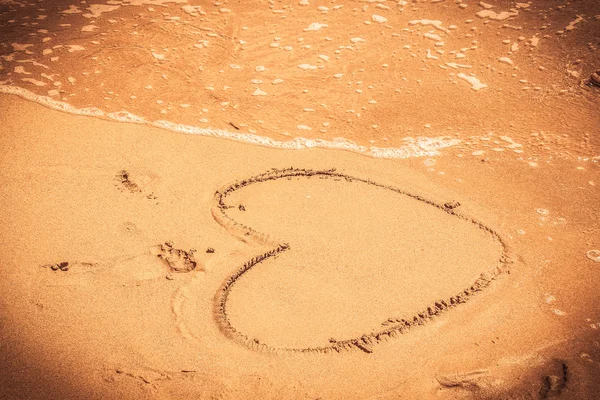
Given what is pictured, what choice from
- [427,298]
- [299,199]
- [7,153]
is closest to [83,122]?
[7,153]

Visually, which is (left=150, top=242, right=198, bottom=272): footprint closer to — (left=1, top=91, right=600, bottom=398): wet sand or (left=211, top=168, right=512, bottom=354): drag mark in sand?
(left=1, top=91, right=600, bottom=398): wet sand

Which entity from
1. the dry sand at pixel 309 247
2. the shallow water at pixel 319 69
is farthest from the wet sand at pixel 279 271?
the shallow water at pixel 319 69

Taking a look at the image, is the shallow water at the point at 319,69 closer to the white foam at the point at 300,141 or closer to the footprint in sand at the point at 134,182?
the white foam at the point at 300,141

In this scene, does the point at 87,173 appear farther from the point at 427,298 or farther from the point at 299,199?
the point at 427,298

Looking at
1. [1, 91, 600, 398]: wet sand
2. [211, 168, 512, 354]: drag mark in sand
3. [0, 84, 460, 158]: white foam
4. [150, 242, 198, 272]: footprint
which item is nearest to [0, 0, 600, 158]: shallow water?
[0, 84, 460, 158]: white foam

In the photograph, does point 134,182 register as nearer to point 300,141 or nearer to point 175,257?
point 175,257

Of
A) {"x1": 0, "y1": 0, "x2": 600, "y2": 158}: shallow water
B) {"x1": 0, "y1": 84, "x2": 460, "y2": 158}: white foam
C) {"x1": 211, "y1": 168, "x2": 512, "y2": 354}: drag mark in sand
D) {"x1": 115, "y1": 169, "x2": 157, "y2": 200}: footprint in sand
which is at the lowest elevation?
{"x1": 211, "y1": 168, "x2": 512, "y2": 354}: drag mark in sand
